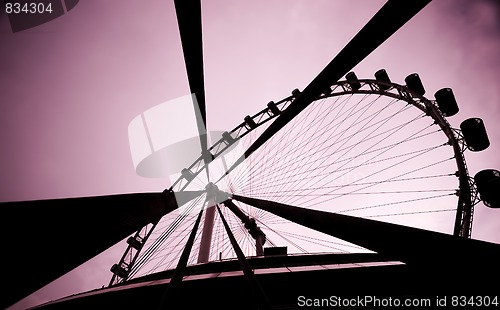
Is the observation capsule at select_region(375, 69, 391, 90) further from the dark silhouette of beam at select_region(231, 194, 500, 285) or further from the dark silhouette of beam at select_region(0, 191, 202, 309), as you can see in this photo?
the dark silhouette of beam at select_region(0, 191, 202, 309)

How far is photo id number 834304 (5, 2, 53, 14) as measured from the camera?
3.37 meters

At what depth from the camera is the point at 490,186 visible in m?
8.02

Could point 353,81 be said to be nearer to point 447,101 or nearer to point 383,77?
point 383,77

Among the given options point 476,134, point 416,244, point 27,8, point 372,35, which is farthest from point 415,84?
point 27,8

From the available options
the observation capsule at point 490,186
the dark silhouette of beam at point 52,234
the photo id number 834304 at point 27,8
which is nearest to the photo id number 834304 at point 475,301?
the dark silhouette of beam at point 52,234

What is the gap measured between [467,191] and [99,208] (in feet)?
44.8

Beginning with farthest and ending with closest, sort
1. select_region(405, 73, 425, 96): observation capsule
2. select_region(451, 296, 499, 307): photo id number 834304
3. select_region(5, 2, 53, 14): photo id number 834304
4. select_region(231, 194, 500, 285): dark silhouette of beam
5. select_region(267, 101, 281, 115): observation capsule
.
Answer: select_region(267, 101, 281, 115): observation capsule → select_region(405, 73, 425, 96): observation capsule → select_region(5, 2, 53, 14): photo id number 834304 → select_region(451, 296, 499, 307): photo id number 834304 → select_region(231, 194, 500, 285): dark silhouette of beam

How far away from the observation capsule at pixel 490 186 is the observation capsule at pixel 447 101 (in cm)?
351

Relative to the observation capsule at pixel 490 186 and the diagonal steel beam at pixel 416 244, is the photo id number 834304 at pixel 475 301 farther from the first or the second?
the observation capsule at pixel 490 186

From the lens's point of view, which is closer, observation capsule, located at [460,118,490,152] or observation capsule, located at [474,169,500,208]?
observation capsule, located at [474,169,500,208]

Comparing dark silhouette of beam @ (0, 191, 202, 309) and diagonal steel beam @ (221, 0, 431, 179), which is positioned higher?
diagonal steel beam @ (221, 0, 431, 179)

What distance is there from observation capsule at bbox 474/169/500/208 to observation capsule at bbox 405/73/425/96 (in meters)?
5.16

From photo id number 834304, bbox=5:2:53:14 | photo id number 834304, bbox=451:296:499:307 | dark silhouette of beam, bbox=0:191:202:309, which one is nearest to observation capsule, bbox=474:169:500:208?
photo id number 834304, bbox=451:296:499:307

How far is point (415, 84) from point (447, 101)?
1.77 m
